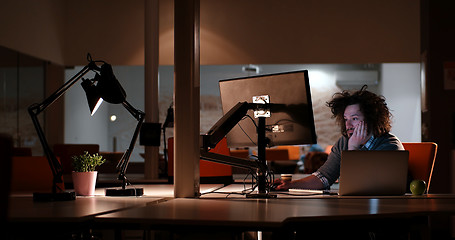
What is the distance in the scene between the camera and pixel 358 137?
3039 millimetres

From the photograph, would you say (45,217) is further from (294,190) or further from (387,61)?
(387,61)

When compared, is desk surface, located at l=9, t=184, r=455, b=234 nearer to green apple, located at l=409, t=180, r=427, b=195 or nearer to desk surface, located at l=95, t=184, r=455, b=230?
desk surface, located at l=95, t=184, r=455, b=230

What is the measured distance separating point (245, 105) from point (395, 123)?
6.50 metres

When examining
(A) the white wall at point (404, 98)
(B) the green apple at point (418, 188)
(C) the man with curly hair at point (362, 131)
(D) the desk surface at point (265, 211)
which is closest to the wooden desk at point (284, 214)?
(D) the desk surface at point (265, 211)

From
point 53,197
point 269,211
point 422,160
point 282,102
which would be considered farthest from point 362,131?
point 53,197

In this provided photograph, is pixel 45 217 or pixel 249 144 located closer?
pixel 45 217

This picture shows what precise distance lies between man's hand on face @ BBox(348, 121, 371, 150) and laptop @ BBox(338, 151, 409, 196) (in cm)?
56

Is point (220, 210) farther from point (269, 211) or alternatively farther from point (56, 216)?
point (56, 216)

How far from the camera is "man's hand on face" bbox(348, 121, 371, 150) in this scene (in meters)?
3.03

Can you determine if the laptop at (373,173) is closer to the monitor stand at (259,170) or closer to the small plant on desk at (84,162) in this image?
the monitor stand at (259,170)

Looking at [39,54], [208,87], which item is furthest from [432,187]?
[39,54]

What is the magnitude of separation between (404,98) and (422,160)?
5.95 m

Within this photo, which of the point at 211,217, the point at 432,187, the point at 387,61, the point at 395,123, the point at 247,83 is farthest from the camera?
the point at 395,123

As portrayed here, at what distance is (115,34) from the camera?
27.5 ft
